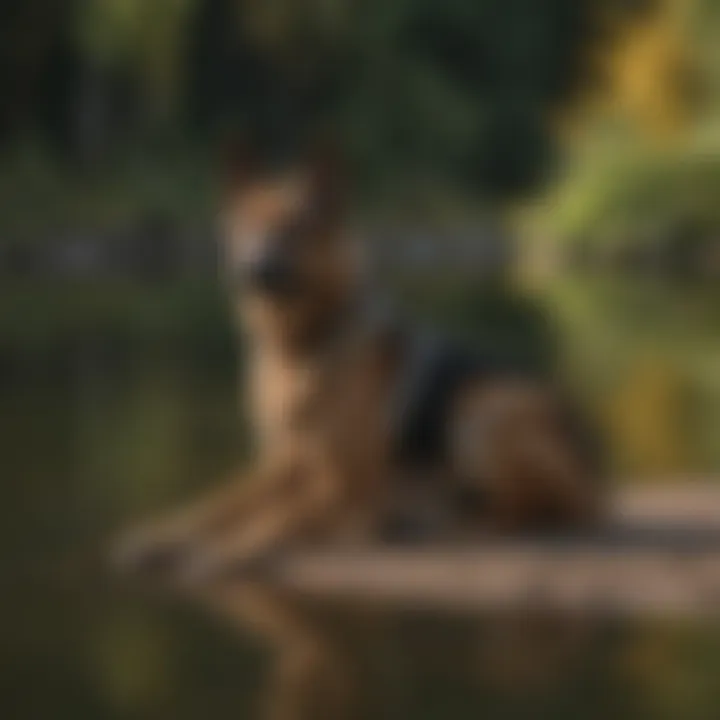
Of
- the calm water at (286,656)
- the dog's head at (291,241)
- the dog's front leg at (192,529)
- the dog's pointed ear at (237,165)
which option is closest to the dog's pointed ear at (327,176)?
the dog's head at (291,241)

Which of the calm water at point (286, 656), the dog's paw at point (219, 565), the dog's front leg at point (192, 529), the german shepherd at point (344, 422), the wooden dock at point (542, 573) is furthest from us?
the german shepherd at point (344, 422)

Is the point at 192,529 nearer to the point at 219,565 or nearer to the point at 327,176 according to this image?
the point at 219,565

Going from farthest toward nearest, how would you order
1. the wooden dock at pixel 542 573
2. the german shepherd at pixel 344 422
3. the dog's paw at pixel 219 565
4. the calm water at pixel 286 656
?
the german shepherd at pixel 344 422 → the dog's paw at pixel 219 565 → the wooden dock at pixel 542 573 → the calm water at pixel 286 656

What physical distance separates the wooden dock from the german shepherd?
6.6 inches

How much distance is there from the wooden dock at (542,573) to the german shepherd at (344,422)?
17 centimetres

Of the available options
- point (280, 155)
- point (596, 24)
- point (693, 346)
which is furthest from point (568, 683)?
point (596, 24)

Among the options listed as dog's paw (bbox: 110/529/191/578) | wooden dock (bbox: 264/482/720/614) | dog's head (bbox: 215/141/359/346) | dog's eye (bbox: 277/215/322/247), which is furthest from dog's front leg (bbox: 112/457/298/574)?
dog's eye (bbox: 277/215/322/247)

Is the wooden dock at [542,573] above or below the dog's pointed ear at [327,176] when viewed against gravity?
below

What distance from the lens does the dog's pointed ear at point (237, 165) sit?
546 centimetres

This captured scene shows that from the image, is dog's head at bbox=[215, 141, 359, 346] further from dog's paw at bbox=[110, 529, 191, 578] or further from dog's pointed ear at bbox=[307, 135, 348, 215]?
dog's paw at bbox=[110, 529, 191, 578]

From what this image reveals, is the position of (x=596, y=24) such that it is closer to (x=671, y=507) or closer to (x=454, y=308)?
(x=454, y=308)

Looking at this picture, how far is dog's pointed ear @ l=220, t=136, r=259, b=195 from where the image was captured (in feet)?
17.9

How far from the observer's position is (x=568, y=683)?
423 centimetres

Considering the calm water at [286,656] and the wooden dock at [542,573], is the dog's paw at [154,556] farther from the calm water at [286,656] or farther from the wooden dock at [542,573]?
the wooden dock at [542,573]
